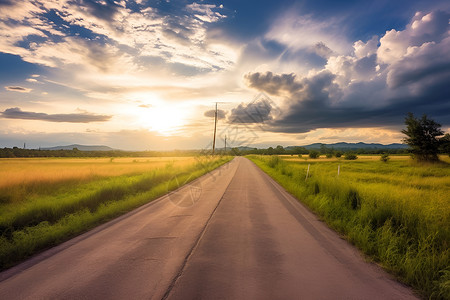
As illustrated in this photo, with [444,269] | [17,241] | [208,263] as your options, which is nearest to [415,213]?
[444,269]

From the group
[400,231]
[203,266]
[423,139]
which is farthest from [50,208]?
[423,139]

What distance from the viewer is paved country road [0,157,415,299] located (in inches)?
133

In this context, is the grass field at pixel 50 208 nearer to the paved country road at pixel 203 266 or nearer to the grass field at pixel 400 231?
the paved country road at pixel 203 266

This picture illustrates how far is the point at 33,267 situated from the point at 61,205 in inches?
213

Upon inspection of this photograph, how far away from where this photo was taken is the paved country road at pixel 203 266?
3379 millimetres

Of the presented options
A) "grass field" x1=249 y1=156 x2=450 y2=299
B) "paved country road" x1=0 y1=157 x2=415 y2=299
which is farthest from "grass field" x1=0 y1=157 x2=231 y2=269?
"grass field" x1=249 y1=156 x2=450 y2=299

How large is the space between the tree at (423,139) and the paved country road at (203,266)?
43.6 metres

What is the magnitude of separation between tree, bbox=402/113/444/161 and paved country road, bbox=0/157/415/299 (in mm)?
43566

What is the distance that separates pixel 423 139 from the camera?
3778 centimetres

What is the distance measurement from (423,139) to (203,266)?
48997 millimetres

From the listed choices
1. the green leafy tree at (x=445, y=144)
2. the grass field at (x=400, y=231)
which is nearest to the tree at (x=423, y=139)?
the green leafy tree at (x=445, y=144)

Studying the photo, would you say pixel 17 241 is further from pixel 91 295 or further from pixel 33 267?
pixel 91 295

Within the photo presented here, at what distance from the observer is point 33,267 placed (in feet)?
14.2

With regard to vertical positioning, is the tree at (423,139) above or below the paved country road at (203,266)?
above
